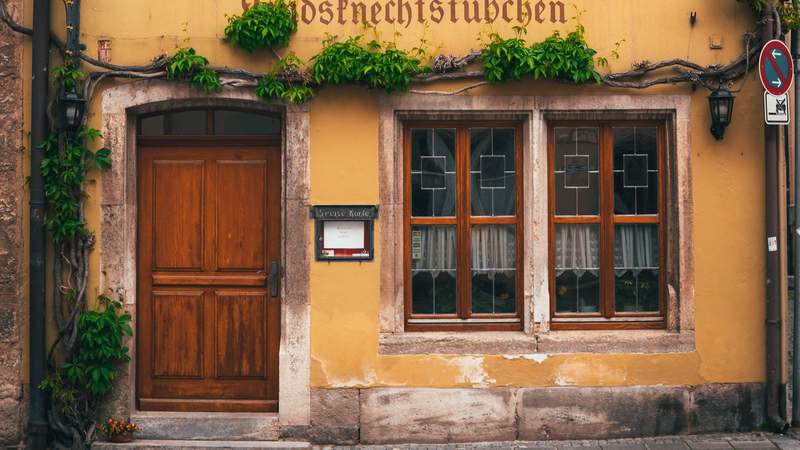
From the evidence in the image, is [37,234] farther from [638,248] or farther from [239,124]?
[638,248]

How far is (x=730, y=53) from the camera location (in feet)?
24.7

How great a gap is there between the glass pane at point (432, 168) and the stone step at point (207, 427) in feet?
7.14

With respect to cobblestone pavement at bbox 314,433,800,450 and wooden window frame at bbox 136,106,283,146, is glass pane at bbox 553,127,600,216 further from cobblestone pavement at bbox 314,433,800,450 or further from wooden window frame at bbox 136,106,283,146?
wooden window frame at bbox 136,106,283,146

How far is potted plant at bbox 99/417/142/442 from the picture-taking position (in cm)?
734

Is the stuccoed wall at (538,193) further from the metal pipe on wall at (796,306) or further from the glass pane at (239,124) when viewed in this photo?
the glass pane at (239,124)

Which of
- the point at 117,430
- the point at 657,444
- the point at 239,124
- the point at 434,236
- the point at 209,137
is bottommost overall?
the point at 657,444

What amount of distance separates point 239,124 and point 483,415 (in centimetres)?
322

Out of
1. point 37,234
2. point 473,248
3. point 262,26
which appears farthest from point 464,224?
point 37,234

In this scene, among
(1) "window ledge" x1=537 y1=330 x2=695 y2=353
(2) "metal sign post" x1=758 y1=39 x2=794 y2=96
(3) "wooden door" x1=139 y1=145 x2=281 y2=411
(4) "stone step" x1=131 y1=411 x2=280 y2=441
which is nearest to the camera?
(2) "metal sign post" x1=758 y1=39 x2=794 y2=96

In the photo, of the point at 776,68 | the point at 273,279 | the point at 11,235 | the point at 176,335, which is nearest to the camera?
the point at 776,68

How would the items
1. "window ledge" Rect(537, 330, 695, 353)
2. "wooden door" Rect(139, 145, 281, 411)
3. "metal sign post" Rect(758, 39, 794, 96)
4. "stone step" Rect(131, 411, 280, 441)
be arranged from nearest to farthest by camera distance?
"metal sign post" Rect(758, 39, 794, 96) < "stone step" Rect(131, 411, 280, 441) < "window ledge" Rect(537, 330, 695, 353) < "wooden door" Rect(139, 145, 281, 411)

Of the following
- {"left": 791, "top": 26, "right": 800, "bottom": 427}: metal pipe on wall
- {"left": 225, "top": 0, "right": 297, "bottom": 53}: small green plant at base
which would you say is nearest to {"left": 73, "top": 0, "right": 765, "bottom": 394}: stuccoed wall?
{"left": 225, "top": 0, "right": 297, "bottom": 53}: small green plant at base

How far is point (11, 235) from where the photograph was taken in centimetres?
736

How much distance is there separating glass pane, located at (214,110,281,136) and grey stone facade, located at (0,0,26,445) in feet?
5.27
